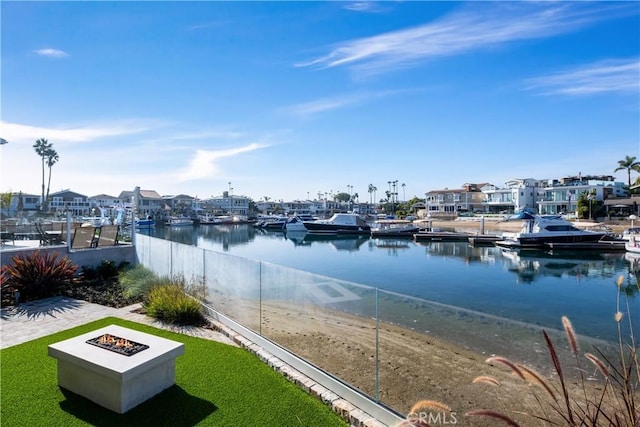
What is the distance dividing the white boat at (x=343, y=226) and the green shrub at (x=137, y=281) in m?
42.3

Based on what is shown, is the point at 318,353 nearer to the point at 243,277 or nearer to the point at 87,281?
the point at 243,277

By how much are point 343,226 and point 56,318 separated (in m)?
46.3

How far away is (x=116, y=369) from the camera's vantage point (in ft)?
14.4

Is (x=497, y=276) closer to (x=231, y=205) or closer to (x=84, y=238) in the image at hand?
(x=84, y=238)

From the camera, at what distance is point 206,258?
8766mm

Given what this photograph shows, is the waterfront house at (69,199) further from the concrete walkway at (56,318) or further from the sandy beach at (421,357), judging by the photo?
the sandy beach at (421,357)

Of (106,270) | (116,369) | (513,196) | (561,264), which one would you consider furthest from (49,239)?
(513,196)

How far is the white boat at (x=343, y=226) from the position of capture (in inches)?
2092

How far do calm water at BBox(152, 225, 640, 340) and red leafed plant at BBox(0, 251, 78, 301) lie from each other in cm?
1172

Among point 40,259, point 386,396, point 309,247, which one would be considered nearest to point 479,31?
point 386,396

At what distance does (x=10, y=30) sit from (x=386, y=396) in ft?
36.0

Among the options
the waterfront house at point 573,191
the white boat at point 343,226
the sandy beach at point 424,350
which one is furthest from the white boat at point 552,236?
the sandy beach at point 424,350

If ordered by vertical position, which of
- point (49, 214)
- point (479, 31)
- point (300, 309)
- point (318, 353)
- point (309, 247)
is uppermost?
point (479, 31)

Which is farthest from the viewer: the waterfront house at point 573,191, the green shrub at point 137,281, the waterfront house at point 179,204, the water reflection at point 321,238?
the waterfront house at point 179,204
